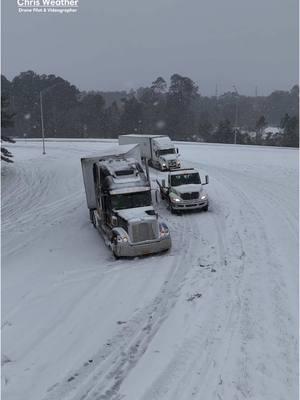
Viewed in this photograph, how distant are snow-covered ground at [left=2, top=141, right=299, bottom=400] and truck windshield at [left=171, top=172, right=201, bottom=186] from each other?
170 cm

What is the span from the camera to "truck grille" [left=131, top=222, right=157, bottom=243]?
16391 millimetres

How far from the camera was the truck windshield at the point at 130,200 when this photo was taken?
1809cm

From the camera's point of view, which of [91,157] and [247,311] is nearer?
[247,311]

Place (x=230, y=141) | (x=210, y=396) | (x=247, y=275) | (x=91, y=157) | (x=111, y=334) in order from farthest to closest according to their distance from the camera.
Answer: (x=230, y=141)
(x=91, y=157)
(x=247, y=275)
(x=111, y=334)
(x=210, y=396)

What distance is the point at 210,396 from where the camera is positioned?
333 inches

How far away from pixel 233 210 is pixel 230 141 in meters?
62.8

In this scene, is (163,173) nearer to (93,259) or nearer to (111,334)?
(93,259)

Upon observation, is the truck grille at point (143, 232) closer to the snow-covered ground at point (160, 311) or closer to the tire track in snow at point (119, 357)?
the snow-covered ground at point (160, 311)

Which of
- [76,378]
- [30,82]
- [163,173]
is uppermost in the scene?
[30,82]

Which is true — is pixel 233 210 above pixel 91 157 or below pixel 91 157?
below

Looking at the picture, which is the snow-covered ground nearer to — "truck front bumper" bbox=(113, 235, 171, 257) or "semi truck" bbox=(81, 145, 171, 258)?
"truck front bumper" bbox=(113, 235, 171, 257)

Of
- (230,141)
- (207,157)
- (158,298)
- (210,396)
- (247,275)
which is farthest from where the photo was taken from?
(230,141)

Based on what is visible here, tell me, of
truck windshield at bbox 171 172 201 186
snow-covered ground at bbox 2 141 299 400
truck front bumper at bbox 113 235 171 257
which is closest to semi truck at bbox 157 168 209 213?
truck windshield at bbox 171 172 201 186

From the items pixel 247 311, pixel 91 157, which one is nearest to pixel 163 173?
pixel 91 157
